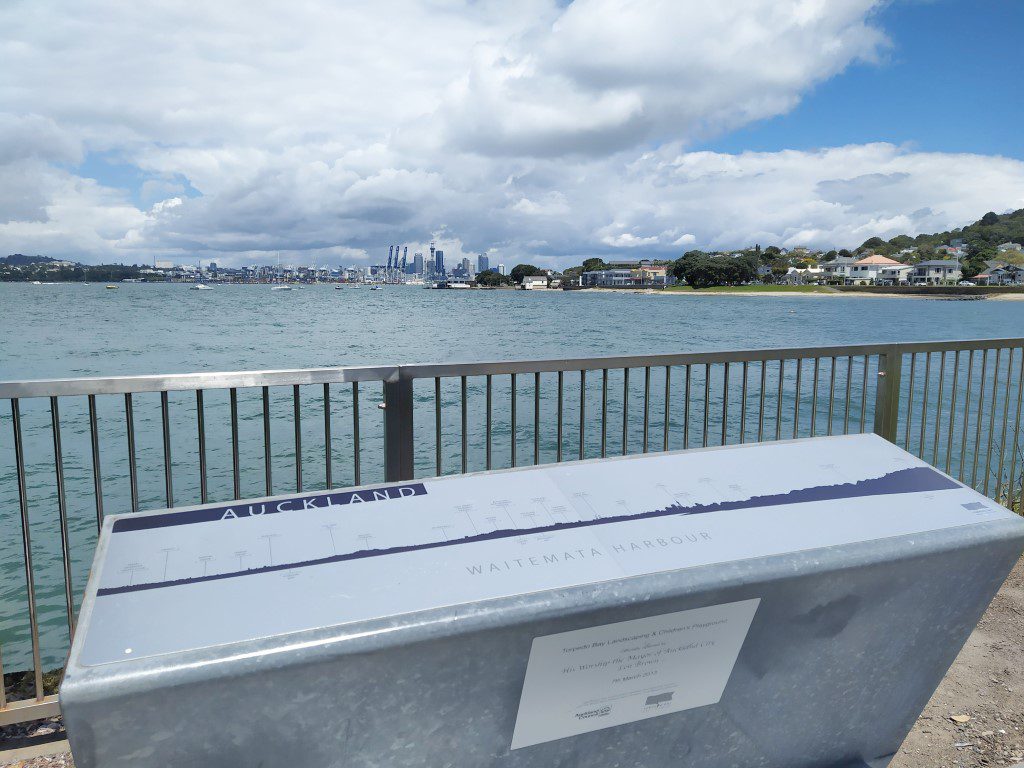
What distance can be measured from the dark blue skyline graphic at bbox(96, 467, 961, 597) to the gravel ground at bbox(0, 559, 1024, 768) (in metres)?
1.29

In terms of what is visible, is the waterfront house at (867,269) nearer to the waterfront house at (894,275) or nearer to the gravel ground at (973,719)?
the waterfront house at (894,275)

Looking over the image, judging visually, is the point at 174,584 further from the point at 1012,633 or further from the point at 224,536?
the point at 1012,633

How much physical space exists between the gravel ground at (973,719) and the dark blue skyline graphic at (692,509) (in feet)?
4.24

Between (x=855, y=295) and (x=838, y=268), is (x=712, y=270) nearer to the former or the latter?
(x=855, y=295)

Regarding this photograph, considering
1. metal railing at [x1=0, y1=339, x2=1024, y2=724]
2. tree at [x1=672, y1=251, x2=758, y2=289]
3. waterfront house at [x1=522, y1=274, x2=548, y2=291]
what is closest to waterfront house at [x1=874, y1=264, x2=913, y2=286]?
tree at [x1=672, y1=251, x2=758, y2=289]

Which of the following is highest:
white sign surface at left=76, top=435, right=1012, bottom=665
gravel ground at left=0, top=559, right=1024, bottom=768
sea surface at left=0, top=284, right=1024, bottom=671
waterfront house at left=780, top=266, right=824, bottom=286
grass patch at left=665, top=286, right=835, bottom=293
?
waterfront house at left=780, top=266, right=824, bottom=286

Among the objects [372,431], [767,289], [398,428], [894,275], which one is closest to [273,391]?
[372,431]

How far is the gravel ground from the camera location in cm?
261

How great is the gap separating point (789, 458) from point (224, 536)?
151 cm

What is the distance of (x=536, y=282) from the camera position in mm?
140875

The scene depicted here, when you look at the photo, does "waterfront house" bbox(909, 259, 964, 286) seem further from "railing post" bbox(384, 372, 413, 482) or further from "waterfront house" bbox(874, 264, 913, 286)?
"railing post" bbox(384, 372, 413, 482)

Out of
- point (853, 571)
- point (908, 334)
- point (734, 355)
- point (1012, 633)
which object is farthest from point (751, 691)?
point (908, 334)

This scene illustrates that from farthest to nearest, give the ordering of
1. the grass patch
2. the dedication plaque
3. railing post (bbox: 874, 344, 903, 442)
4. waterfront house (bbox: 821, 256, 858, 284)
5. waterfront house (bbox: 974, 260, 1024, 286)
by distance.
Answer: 1. waterfront house (bbox: 821, 256, 858, 284)
2. the grass patch
3. waterfront house (bbox: 974, 260, 1024, 286)
4. railing post (bbox: 874, 344, 903, 442)
5. the dedication plaque

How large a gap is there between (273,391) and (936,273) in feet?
413
